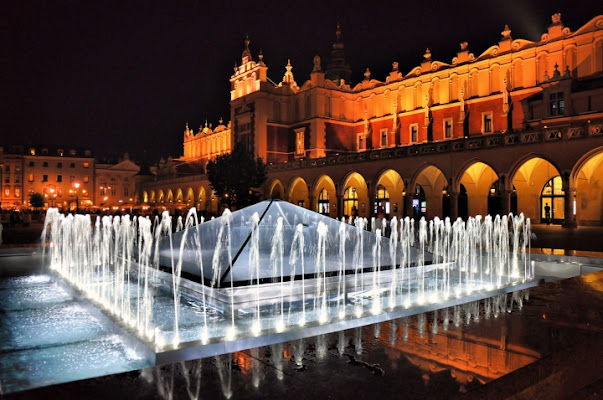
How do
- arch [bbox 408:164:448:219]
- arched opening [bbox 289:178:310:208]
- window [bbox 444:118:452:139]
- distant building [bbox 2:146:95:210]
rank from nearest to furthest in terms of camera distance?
arch [bbox 408:164:448:219] → window [bbox 444:118:452:139] → arched opening [bbox 289:178:310:208] → distant building [bbox 2:146:95:210]

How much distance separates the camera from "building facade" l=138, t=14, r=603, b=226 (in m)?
25.7

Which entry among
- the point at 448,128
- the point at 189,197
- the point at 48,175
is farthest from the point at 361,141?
the point at 48,175

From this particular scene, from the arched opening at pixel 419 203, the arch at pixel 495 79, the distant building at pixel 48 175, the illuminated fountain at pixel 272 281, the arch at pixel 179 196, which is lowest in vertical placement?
the illuminated fountain at pixel 272 281

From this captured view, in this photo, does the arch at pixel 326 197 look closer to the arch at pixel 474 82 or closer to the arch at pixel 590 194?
the arch at pixel 474 82

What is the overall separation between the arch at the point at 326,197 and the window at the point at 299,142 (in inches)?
251

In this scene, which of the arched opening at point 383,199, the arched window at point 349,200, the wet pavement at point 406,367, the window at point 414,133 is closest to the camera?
the wet pavement at point 406,367

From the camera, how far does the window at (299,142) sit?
46.7m

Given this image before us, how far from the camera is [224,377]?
3002mm

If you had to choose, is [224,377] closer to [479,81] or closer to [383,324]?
[383,324]

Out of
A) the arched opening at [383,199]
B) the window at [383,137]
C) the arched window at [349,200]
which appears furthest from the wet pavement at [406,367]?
the window at [383,137]

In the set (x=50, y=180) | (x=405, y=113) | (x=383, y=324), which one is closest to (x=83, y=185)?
(x=50, y=180)

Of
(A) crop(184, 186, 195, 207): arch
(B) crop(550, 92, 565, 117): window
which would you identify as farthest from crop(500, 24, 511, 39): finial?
(A) crop(184, 186, 195, 207): arch

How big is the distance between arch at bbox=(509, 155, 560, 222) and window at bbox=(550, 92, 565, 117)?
122 inches

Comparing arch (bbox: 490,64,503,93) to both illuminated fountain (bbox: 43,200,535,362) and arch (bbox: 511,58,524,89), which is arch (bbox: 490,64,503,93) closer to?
arch (bbox: 511,58,524,89)
